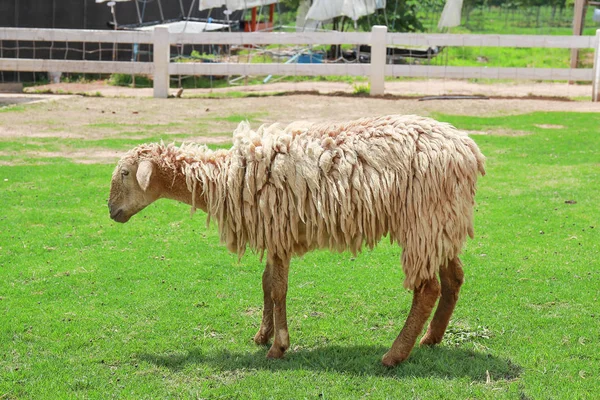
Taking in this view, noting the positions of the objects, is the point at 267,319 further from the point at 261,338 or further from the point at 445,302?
the point at 445,302

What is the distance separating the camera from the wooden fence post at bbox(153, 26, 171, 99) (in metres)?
17.4

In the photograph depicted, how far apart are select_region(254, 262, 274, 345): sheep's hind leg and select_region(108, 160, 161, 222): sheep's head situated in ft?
3.11

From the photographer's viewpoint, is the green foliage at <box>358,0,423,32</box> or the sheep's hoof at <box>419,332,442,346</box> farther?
the green foliage at <box>358,0,423,32</box>

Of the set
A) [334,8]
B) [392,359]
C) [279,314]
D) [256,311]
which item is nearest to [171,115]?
[256,311]

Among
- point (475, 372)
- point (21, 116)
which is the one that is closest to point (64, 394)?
point (475, 372)

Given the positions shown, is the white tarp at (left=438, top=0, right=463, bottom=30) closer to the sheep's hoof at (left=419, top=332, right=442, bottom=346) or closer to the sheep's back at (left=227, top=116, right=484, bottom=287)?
the sheep's back at (left=227, top=116, right=484, bottom=287)

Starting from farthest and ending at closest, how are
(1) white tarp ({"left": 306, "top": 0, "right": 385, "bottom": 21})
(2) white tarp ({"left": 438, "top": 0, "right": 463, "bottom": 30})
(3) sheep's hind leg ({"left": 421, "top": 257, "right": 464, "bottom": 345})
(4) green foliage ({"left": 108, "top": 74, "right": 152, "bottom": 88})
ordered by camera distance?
(1) white tarp ({"left": 306, "top": 0, "right": 385, "bottom": 21}), (2) white tarp ({"left": 438, "top": 0, "right": 463, "bottom": 30}), (4) green foliage ({"left": 108, "top": 74, "right": 152, "bottom": 88}), (3) sheep's hind leg ({"left": 421, "top": 257, "right": 464, "bottom": 345})

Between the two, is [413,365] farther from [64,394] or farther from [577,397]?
[64,394]

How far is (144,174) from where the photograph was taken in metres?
5.09

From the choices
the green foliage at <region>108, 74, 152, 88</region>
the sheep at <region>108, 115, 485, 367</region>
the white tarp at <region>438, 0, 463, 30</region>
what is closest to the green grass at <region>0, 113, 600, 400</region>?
the sheep at <region>108, 115, 485, 367</region>

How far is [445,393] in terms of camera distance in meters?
4.41

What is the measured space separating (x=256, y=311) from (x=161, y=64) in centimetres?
1246

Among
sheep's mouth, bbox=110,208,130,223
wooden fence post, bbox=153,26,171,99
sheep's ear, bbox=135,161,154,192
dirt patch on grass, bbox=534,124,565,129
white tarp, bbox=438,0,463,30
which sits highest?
white tarp, bbox=438,0,463,30

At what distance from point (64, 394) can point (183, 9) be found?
25.7 meters
